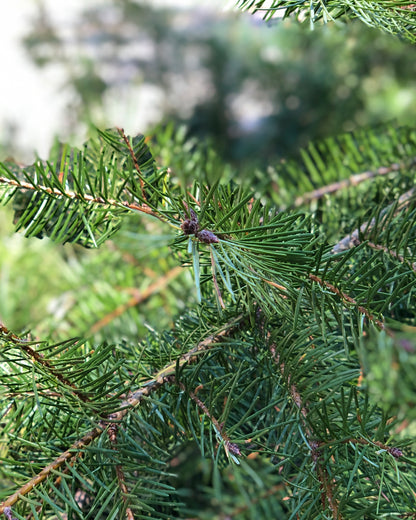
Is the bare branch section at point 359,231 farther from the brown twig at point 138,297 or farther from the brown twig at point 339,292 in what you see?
the brown twig at point 138,297

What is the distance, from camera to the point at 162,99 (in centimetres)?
223

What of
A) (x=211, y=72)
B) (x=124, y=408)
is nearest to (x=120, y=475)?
(x=124, y=408)

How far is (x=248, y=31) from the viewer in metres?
1.98

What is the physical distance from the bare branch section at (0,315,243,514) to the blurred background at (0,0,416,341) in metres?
0.03

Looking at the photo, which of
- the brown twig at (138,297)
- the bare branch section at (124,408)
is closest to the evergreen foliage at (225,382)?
the bare branch section at (124,408)

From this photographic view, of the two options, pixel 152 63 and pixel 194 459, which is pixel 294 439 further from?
pixel 152 63

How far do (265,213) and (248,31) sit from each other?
2.11 meters

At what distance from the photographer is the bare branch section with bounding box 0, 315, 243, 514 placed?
0.11 metres

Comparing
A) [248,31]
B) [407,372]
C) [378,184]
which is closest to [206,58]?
[248,31]

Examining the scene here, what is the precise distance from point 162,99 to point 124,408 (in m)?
2.29

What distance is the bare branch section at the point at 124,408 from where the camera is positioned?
107 mm

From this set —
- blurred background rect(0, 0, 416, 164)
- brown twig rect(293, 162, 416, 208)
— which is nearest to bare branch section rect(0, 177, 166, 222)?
brown twig rect(293, 162, 416, 208)

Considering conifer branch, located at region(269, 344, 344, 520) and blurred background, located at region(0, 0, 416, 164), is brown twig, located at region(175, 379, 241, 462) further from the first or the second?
blurred background, located at region(0, 0, 416, 164)

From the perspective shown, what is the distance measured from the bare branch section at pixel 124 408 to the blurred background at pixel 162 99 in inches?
1.3
